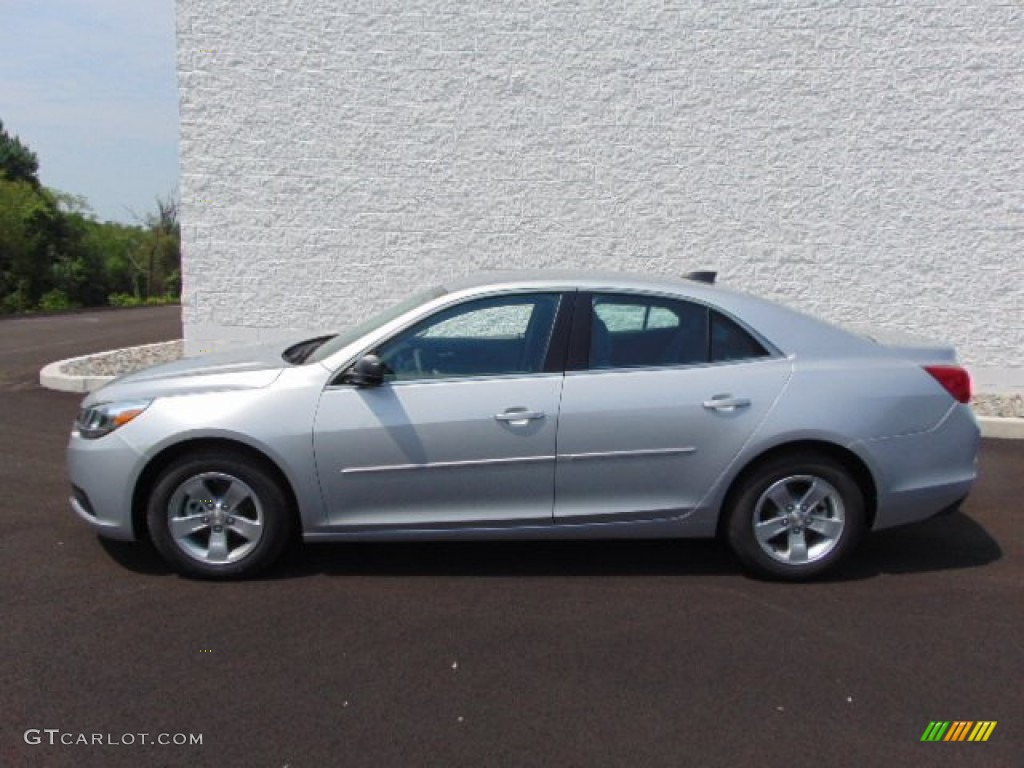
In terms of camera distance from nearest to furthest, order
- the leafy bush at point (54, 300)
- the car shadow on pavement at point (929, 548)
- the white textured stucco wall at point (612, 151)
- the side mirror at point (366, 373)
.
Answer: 1. the side mirror at point (366, 373)
2. the car shadow on pavement at point (929, 548)
3. the white textured stucco wall at point (612, 151)
4. the leafy bush at point (54, 300)

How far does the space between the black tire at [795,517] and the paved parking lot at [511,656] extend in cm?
14

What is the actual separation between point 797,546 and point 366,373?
230 cm

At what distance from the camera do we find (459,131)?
33.2 ft

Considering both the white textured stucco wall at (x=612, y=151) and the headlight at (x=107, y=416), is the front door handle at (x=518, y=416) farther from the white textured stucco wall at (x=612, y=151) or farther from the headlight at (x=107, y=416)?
the white textured stucco wall at (x=612, y=151)

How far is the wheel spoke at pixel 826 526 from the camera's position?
15.0ft

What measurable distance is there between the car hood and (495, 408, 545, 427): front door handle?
1.15 metres

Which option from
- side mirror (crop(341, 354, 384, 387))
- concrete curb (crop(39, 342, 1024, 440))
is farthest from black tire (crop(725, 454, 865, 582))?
concrete curb (crop(39, 342, 1024, 440))

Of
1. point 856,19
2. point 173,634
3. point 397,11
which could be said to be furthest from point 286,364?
point 856,19

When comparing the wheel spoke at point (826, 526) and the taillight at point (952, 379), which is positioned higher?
the taillight at point (952, 379)

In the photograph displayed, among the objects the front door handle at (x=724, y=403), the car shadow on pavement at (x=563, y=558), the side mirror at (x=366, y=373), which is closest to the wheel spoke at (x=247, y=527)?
the car shadow on pavement at (x=563, y=558)

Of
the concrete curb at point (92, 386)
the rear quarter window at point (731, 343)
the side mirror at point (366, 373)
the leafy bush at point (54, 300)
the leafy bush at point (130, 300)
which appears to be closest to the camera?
the side mirror at point (366, 373)

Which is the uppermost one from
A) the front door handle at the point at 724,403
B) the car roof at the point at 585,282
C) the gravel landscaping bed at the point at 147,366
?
the car roof at the point at 585,282

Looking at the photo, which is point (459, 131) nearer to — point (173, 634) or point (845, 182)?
point (845, 182)

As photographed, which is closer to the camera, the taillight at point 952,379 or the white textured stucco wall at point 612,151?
the taillight at point 952,379
